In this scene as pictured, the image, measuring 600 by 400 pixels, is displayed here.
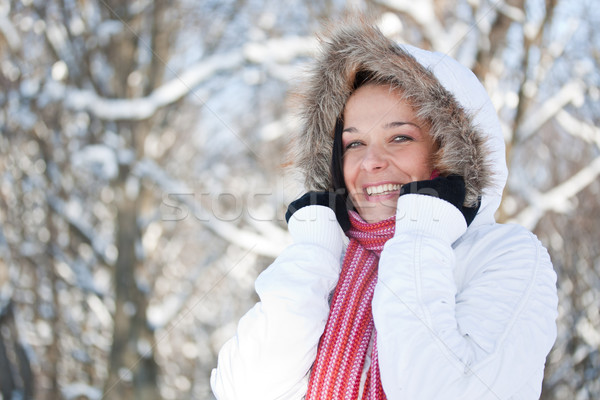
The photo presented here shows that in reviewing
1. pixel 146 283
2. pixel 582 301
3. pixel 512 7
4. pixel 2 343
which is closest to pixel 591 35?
pixel 512 7

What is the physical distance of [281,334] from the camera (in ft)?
4.75

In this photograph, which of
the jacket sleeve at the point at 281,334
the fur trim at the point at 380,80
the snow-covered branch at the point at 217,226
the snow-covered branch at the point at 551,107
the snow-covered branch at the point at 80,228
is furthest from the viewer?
the snow-covered branch at the point at 80,228

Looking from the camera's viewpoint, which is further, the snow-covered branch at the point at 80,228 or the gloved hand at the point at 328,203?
the snow-covered branch at the point at 80,228

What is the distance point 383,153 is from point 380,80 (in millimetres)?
288

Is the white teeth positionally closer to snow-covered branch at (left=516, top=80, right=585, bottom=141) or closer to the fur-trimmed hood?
the fur-trimmed hood

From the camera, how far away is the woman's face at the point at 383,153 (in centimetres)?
169

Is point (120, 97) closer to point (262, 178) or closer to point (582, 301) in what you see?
point (262, 178)

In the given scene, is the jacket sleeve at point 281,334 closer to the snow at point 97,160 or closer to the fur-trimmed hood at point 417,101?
the fur-trimmed hood at point 417,101

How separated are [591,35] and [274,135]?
11.4 feet

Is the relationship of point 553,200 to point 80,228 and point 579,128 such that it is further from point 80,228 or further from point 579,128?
point 80,228

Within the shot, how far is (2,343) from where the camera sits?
6543 millimetres

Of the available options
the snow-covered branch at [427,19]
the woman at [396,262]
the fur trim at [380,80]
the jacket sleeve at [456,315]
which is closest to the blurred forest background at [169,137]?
the snow-covered branch at [427,19]

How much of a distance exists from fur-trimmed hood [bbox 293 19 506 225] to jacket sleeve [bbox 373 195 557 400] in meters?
0.22

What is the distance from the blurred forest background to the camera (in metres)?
4.61
